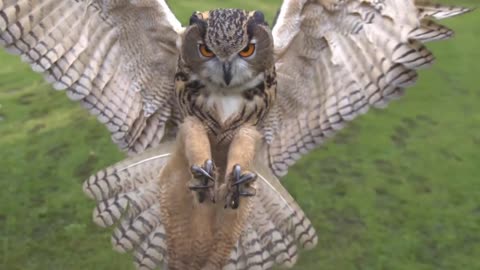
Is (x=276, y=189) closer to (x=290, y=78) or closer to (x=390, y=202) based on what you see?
(x=290, y=78)

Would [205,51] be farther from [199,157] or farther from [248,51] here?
[199,157]

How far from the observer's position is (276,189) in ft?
9.39

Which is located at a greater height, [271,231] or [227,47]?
[227,47]

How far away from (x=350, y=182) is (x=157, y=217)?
164 cm

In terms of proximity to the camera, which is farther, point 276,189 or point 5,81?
point 5,81

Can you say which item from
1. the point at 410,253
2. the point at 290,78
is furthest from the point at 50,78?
the point at 410,253

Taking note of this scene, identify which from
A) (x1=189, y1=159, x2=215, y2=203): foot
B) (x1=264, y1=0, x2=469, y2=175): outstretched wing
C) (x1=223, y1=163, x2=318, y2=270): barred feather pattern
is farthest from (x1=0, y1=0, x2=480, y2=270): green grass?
(x1=189, y1=159, x2=215, y2=203): foot

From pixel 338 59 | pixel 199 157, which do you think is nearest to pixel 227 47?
pixel 199 157

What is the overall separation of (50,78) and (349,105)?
1.14m

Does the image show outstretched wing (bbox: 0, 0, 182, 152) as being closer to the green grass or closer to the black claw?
the black claw

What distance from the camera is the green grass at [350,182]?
12.3ft

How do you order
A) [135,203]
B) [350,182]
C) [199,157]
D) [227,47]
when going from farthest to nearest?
[350,182]
[135,203]
[199,157]
[227,47]

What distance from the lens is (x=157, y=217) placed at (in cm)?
291

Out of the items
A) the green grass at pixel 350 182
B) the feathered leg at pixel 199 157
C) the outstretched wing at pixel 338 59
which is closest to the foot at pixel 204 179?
the feathered leg at pixel 199 157
